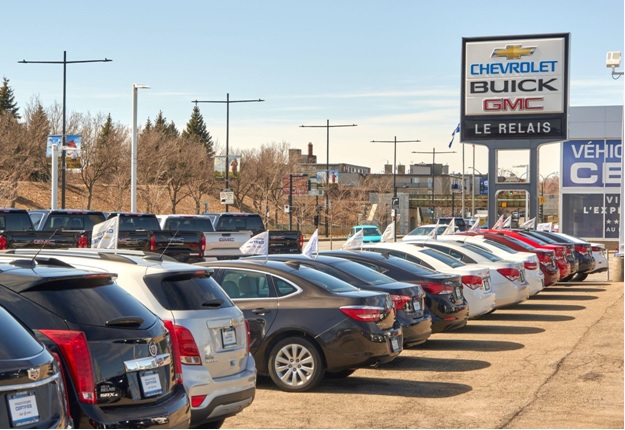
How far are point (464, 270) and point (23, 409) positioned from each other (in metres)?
13.1

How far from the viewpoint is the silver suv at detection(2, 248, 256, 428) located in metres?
8.64

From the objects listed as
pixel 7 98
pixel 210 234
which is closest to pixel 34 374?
pixel 210 234

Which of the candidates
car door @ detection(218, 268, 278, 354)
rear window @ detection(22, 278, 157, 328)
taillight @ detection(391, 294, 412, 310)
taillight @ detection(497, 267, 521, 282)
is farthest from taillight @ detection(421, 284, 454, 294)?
rear window @ detection(22, 278, 157, 328)

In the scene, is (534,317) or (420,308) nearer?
(420,308)

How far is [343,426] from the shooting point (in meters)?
10.1

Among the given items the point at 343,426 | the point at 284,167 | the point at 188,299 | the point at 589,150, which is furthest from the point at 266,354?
the point at 284,167

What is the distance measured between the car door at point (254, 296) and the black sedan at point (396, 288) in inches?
62.2

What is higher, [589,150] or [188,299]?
[589,150]

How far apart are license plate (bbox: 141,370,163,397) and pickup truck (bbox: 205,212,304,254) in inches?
1079

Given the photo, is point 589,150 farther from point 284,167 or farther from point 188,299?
point 188,299

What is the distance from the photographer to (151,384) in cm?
705

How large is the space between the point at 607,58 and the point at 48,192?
62.0 meters

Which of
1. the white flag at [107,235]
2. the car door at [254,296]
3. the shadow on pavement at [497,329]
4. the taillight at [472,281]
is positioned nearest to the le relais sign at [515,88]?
the shadow on pavement at [497,329]

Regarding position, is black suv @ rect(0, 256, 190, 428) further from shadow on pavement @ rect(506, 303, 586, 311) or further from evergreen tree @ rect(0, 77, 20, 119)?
evergreen tree @ rect(0, 77, 20, 119)
